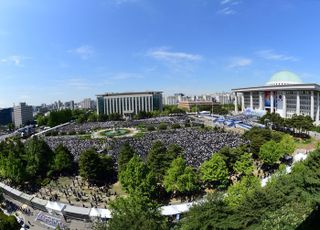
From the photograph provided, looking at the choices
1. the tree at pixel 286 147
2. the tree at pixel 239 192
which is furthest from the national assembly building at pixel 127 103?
the tree at pixel 239 192

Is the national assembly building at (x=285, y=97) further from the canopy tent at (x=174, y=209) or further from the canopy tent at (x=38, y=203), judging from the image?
the canopy tent at (x=38, y=203)

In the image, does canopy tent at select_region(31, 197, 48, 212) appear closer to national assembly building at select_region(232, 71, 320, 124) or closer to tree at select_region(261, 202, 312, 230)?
tree at select_region(261, 202, 312, 230)

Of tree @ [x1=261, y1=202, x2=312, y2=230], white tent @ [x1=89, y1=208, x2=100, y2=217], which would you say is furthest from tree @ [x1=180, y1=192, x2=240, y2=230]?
white tent @ [x1=89, y1=208, x2=100, y2=217]

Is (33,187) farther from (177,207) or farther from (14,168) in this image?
(177,207)

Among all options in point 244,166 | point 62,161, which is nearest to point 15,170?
point 62,161

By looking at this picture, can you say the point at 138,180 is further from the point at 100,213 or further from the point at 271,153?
the point at 271,153

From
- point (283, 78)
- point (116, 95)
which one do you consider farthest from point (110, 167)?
point (116, 95)

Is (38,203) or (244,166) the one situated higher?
(244,166)
